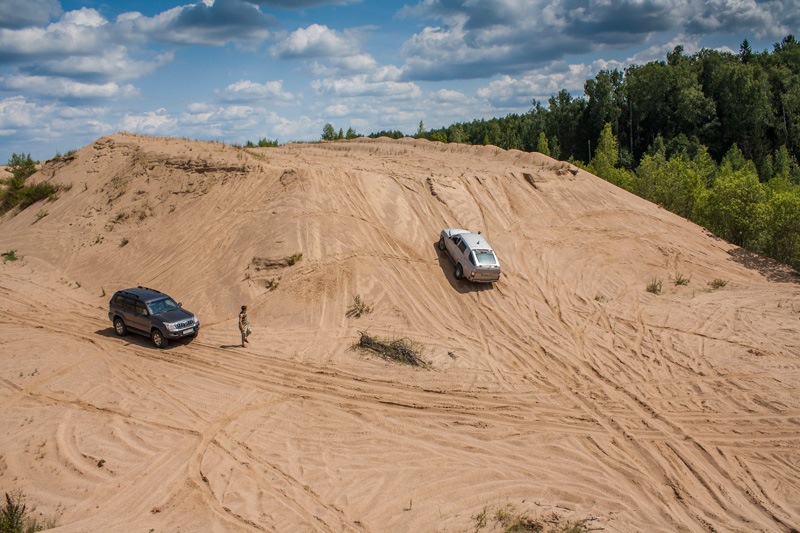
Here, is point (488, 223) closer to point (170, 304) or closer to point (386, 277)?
point (386, 277)

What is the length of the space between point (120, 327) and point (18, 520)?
10364 millimetres

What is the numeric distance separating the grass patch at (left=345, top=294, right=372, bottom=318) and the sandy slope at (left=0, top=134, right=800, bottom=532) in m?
0.32

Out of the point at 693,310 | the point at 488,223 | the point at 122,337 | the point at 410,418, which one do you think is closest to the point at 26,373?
the point at 122,337

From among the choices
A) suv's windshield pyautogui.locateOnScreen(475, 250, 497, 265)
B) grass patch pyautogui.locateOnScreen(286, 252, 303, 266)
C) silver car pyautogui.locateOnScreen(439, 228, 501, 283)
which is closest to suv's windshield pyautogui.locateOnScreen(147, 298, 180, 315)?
grass patch pyautogui.locateOnScreen(286, 252, 303, 266)

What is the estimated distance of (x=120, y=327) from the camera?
20.0m

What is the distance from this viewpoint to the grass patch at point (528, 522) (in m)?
10.4

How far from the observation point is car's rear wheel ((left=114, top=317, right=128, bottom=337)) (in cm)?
1988

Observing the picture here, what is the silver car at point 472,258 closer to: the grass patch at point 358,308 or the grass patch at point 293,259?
the grass patch at point 358,308

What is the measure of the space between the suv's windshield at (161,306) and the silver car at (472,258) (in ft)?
36.0

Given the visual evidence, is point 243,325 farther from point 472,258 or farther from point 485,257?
point 485,257

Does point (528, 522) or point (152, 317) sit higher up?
point (152, 317)

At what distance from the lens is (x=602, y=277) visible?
24250mm

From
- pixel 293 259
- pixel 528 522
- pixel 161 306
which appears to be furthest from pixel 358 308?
pixel 528 522

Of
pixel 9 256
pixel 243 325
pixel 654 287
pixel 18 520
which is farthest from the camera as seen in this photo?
→ pixel 9 256
